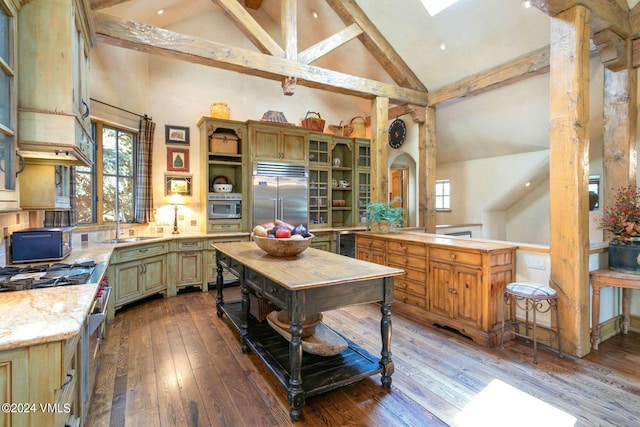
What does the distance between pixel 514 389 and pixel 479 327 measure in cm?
74

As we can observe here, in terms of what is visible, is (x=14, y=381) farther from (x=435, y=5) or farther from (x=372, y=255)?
(x=435, y=5)

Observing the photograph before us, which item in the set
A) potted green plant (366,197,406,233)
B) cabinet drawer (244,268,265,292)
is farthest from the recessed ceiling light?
cabinet drawer (244,268,265,292)

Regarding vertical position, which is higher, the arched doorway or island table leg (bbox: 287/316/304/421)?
the arched doorway

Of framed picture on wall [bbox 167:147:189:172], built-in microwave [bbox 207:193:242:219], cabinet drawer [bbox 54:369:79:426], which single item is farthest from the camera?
framed picture on wall [bbox 167:147:189:172]

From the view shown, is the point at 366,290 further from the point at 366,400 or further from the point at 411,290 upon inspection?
the point at 411,290

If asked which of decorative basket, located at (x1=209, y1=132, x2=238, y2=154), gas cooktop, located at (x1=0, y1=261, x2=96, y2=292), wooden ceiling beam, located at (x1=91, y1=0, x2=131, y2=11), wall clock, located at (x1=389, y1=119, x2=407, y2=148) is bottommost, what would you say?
gas cooktop, located at (x1=0, y1=261, x2=96, y2=292)

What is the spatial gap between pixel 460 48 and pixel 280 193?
316 cm

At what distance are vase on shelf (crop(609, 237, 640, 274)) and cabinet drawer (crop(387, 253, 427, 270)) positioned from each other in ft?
5.29

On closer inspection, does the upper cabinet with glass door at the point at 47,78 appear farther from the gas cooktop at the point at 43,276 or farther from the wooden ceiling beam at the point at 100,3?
the wooden ceiling beam at the point at 100,3

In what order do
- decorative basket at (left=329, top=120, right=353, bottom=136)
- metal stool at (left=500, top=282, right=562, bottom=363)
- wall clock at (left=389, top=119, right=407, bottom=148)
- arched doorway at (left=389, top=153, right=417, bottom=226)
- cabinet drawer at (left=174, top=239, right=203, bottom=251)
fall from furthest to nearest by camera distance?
arched doorway at (left=389, top=153, right=417, bottom=226) < decorative basket at (left=329, top=120, right=353, bottom=136) < wall clock at (left=389, top=119, right=407, bottom=148) < cabinet drawer at (left=174, top=239, right=203, bottom=251) < metal stool at (left=500, top=282, right=562, bottom=363)

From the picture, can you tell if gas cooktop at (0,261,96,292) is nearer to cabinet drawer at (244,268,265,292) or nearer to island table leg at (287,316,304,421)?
cabinet drawer at (244,268,265,292)

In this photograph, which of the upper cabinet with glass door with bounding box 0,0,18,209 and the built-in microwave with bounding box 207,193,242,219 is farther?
the built-in microwave with bounding box 207,193,242,219

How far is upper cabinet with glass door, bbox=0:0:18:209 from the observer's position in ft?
5.05

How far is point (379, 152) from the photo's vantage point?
445 cm
